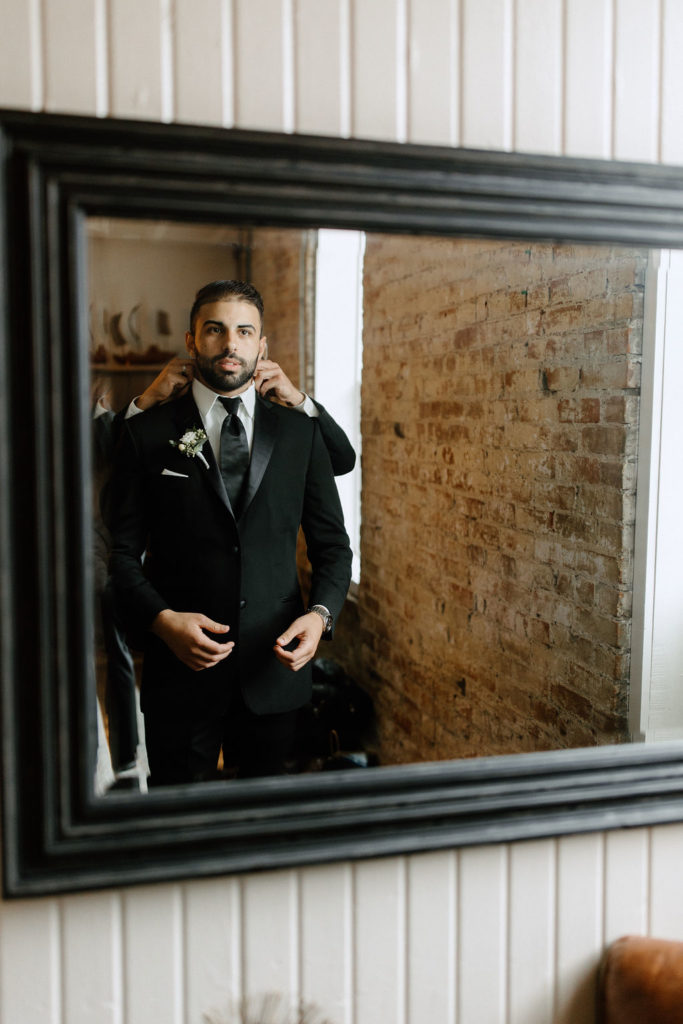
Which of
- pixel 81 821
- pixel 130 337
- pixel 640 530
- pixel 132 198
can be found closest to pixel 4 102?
pixel 132 198

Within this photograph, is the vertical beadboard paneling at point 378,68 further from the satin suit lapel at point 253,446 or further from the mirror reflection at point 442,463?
the satin suit lapel at point 253,446

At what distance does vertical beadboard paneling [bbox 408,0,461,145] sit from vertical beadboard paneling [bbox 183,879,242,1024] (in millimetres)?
1108

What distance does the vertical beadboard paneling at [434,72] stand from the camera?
1.18 metres

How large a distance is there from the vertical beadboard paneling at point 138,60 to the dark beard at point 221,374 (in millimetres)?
350

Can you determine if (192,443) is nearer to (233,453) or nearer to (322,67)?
(233,453)

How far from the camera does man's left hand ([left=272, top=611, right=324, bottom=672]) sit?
1347 mm

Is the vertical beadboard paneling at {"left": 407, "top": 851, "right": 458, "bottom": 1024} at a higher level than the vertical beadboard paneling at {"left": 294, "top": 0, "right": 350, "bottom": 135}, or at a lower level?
lower

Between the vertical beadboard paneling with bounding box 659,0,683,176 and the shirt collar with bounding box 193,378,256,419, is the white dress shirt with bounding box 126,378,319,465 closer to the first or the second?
the shirt collar with bounding box 193,378,256,419

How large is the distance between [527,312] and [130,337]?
933mm

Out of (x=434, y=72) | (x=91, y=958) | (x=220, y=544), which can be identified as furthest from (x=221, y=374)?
(x=91, y=958)

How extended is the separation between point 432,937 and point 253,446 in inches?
31.7

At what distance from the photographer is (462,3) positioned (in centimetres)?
120

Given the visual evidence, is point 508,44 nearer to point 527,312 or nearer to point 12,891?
point 527,312

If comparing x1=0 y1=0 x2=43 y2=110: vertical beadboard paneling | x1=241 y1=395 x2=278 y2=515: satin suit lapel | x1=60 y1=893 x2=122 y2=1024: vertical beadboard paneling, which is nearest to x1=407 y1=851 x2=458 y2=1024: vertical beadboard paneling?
x1=60 y1=893 x2=122 y2=1024: vertical beadboard paneling
